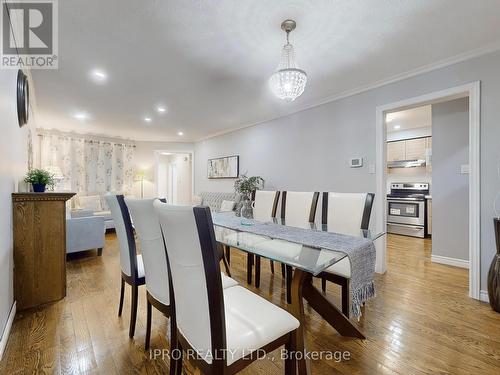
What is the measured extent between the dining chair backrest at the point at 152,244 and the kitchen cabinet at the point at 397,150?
235 inches

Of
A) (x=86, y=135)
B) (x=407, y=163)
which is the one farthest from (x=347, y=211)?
(x=86, y=135)

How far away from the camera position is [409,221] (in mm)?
4941

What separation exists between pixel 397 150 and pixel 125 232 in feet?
19.9

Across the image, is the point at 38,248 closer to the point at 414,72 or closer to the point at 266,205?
the point at 266,205

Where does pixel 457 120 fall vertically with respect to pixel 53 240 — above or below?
above

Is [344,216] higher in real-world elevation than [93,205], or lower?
higher

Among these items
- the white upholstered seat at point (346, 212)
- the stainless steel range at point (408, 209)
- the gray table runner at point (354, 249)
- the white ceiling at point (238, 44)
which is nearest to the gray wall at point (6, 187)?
the white ceiling at point (238, 44)

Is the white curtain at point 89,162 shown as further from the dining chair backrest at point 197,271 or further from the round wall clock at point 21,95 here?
the dining chair backrest at point 197,271

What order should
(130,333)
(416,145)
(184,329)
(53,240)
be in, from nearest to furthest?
(184,329)
(130,333)
(53,240)
(416,145)

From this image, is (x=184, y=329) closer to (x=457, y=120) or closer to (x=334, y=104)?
(x=334, y=104)

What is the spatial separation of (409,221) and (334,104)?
10.4 ft

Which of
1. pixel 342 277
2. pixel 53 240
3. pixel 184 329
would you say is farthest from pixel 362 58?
pixel 53 240

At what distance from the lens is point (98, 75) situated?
2762mm

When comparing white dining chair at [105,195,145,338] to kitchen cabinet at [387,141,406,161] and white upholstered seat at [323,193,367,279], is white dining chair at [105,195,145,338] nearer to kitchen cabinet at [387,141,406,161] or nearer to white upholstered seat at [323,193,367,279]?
white upholstered seat at [323,193,367,279]
